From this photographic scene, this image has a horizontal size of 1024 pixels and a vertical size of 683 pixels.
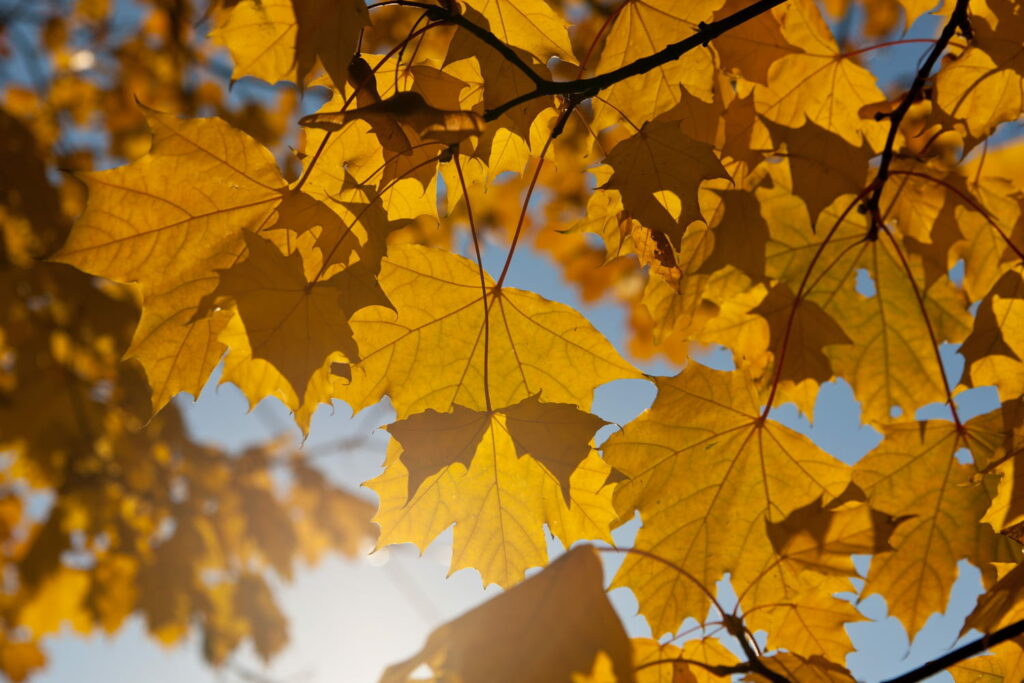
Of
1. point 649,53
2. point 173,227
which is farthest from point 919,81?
point 173,227

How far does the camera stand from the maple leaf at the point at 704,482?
3.32ft

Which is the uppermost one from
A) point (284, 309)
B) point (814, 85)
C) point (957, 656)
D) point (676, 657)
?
point (814, 85)

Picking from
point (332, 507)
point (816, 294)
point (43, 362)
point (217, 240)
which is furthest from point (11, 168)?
point (332, 507)

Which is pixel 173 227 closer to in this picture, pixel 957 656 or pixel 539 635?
pixel 539 635

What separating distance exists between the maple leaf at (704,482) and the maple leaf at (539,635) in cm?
30

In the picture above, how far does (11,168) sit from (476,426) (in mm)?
3473

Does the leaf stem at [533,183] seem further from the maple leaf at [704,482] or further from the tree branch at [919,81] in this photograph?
the tree branch at [919,81]

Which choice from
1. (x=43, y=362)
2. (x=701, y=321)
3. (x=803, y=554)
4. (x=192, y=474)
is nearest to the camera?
(x=803, y=554)

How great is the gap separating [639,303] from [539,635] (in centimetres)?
60

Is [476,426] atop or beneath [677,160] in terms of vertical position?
beneath

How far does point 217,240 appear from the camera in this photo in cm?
97

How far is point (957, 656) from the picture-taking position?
679 millimetres

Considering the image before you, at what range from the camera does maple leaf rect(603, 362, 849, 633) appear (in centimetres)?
101

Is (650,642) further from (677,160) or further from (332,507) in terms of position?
(332,507)
